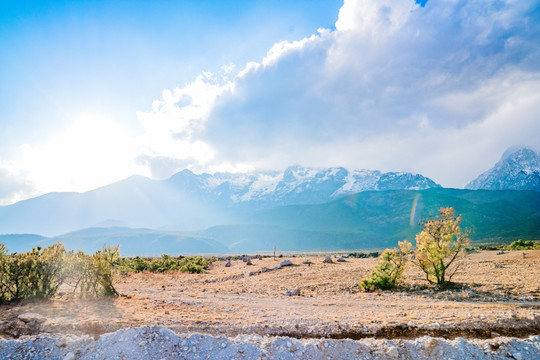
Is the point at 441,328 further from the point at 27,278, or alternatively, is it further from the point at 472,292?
the point at 27,278

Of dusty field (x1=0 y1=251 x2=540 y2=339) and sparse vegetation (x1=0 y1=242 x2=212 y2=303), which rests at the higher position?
sparse vegetation (x1=0 y1=242 x2=212 y2=303)

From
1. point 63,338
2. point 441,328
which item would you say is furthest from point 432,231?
point 63,338

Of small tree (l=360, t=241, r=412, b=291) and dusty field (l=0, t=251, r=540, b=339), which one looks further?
small tree (l=360, t=241, r=412, b=291)

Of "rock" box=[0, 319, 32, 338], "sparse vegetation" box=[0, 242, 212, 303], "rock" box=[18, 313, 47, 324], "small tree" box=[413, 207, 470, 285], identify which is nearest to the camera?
"rock" box=[0, 319, 32, 338]

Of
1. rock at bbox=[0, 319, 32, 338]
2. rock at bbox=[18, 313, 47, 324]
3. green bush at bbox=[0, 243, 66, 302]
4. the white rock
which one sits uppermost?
green bush at bbox=[0, 243, 66, 302]

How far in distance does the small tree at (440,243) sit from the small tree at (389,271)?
0.96 m

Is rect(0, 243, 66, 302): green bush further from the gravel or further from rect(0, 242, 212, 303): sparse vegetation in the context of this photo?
the gravel

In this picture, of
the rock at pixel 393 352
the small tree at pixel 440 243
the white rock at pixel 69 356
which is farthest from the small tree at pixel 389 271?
the white rock at pixel 69 356

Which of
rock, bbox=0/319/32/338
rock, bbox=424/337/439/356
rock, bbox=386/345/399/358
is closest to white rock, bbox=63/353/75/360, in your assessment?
rock, bbox=0/319/32/338

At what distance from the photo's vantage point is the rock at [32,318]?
1091 centimetres

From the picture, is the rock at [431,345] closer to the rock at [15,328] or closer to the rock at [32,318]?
the rock at [15,328]

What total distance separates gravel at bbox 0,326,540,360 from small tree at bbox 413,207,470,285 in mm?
10651

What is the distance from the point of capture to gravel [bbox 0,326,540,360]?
8.45 meters

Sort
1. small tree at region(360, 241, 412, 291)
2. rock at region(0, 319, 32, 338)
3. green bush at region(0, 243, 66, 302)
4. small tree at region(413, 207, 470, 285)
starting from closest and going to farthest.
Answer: rock at region(0, 319, 32, 338)
green bush at region(0, 243, 66, 302)
small tree at region(413, 207, 470, 285)
small tree at region(360, 241, 412, 291)
